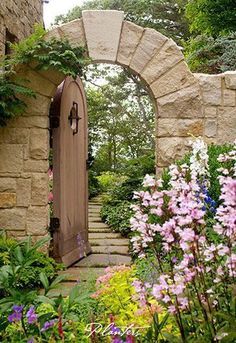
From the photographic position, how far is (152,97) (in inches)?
195

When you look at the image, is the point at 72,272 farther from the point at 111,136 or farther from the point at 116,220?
the point at 111,136

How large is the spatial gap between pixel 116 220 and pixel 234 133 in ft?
10.1

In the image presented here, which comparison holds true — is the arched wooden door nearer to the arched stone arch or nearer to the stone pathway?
the stone pathway

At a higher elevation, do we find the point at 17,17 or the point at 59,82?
the point at 17,17

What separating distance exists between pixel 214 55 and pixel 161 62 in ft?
11.4

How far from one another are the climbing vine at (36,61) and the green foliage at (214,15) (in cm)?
376

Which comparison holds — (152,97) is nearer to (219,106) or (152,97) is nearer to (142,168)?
(219,106)

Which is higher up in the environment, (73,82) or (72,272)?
(73,82)

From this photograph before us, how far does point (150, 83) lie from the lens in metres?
4.85

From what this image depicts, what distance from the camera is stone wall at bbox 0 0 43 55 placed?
5.90m

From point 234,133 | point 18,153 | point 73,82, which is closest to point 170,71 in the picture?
point 234,133

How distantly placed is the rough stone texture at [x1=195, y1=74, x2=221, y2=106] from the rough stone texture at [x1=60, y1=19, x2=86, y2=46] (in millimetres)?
1244

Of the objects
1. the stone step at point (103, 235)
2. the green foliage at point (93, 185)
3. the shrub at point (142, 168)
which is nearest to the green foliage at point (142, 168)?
Answer: the shrub at point (142, 168)

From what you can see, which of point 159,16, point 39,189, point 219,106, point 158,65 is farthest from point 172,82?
point 159,16
